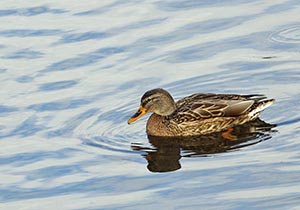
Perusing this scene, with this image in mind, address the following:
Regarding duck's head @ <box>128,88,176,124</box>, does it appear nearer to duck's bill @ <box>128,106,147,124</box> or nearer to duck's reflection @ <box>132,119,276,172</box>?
duck's bill @ <box>128,106,147,124</box>

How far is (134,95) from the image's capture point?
17.1m

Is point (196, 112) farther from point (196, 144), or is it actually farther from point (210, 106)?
point (196, 144)

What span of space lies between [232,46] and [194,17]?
67.5 inches

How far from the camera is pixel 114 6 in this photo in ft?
69.1

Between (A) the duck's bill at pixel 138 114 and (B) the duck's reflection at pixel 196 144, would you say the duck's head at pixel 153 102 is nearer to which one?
(A) the duck's bill at pixel 138 114

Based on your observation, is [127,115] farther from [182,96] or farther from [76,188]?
[76,188]

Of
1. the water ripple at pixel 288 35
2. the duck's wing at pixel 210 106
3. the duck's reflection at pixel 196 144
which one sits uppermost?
the water ripple at pixel 288 35

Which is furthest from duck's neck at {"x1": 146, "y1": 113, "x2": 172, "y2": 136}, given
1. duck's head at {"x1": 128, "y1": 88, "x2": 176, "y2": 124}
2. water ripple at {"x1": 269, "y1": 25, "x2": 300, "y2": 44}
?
water ripple at {"x1": 269, "y1": 25, "x2": 300, "y2": 44}

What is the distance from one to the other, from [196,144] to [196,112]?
39.0 inches

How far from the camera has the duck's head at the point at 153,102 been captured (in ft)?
53.7

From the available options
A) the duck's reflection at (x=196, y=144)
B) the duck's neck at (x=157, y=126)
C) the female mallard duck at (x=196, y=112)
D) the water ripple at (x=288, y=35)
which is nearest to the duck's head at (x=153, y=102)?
the female mallard duck at (x=196, y=112)

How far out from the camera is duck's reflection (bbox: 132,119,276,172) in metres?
14.8

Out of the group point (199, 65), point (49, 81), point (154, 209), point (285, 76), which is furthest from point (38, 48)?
point (154, 209)

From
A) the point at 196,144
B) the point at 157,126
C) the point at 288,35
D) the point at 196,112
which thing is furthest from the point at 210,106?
the point at 288,35
